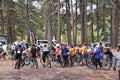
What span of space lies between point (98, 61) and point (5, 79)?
7504mm

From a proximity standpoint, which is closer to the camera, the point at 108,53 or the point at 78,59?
the point at 108,53

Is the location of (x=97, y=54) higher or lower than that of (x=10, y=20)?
lower

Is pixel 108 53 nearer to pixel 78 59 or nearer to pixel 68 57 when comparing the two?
pixel 68 57

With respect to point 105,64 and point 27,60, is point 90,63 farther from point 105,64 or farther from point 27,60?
point 27,60

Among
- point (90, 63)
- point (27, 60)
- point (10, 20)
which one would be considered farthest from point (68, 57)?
point (10, 20)

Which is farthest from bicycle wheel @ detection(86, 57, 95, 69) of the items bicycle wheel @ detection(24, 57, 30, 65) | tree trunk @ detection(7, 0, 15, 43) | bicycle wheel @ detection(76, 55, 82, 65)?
tree trunk @ detection(7, 0, 15, 43)

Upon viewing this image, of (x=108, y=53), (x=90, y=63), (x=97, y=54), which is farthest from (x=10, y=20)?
(x=97, y=54)

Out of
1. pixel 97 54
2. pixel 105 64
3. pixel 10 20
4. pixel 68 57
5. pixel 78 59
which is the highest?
pixel 10 20

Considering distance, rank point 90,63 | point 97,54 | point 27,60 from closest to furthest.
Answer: point 97,54 → point 90,63 → point 27,60

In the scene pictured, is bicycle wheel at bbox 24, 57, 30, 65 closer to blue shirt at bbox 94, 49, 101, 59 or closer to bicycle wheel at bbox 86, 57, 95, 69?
bicycle wheel at bbox 86, 57, 95, 69

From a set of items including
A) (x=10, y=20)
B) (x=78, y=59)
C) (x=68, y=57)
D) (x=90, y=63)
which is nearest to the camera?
(x=90, y=63)

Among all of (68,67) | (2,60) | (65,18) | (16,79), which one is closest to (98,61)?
(68,67)

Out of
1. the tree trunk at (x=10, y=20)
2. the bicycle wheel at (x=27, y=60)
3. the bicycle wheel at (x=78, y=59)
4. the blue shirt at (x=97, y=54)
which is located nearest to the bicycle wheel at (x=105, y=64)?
the blue shirt at (x=97, y=54)

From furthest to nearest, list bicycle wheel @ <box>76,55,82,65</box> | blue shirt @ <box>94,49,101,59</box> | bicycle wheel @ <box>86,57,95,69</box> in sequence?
bicycle wheel @ <box>76,55,82,65</box> < bicycle wheel @ <box>86,57,95,69</box> < blue shirt @ <box>94,49,101,59</box>
